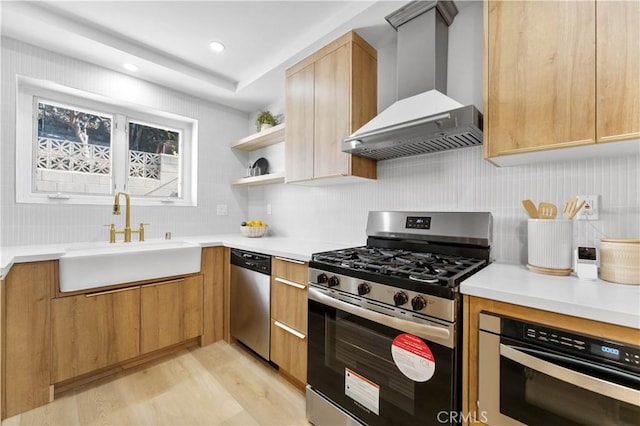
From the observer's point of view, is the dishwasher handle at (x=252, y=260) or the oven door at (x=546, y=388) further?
the dishwasher handle at (x=252, y=260)

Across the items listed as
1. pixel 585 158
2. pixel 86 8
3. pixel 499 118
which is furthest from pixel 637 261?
pixel 86 8

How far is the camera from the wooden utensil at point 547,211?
127 cm

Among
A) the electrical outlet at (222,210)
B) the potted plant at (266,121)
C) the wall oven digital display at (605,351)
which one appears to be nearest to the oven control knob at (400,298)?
the wall oven digital display at (605,351)

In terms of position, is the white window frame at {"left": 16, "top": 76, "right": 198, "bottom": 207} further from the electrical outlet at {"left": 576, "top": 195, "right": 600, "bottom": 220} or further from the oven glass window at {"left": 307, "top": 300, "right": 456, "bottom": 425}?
the electrical outlet at {"left": 576, "top": 195, "right": 600, "bottom": 220}

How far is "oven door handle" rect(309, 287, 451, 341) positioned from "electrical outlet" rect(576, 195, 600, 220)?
0.87 m

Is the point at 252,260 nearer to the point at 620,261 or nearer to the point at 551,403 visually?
the point at 551,403

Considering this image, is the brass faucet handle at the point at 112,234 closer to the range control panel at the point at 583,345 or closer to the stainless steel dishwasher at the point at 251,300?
the stainless steel dishwasher at the point at 251,300

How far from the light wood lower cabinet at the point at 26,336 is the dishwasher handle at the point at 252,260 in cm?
111

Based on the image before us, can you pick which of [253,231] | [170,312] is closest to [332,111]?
[253,231]

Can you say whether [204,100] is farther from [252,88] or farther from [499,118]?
[499,118]

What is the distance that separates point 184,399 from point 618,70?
2.60 meters

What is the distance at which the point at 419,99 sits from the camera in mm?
1530

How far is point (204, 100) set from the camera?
296cm

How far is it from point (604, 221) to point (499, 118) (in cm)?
65
